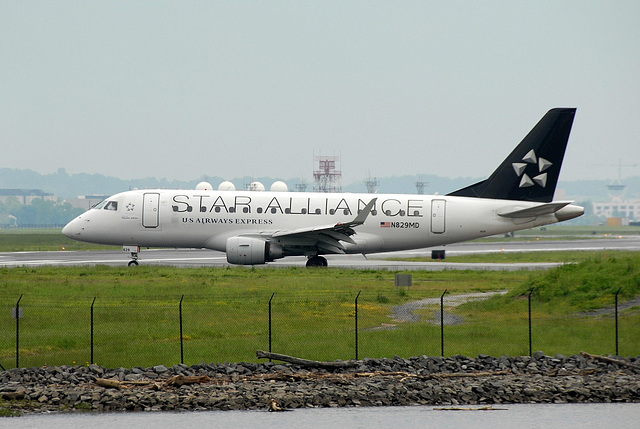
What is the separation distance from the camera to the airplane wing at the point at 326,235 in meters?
45.3

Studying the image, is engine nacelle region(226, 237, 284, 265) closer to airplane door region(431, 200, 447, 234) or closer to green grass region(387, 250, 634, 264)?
airplane door region(431, 200, 447, 234)

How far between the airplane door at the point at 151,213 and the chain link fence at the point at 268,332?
14.1 metres

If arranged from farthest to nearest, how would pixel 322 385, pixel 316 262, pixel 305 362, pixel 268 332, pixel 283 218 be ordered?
pixel 316 262 → pixel 283 218 → pixel 268 332 → pixel 305 362 → pixel 322 385

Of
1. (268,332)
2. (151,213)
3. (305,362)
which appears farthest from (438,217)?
(305,362)

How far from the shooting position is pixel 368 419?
21.5m

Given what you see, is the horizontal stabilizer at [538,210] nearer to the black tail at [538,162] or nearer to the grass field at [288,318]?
the black tail at [538,162]

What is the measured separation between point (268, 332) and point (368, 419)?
700 centimetres

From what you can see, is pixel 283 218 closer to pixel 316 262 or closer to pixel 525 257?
pixel 316 262

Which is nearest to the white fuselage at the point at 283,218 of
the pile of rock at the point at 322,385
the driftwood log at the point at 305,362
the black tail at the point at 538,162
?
the black tail at the point at 538,162

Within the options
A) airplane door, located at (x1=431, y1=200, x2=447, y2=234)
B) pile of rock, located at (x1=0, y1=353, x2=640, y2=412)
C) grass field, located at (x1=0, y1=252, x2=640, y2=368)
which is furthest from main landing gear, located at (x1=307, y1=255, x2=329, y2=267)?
pile of rock, located at (x1=0, y1=353, x2=640, y2=412)

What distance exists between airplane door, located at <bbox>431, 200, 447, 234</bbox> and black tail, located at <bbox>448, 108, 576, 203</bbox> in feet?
11.0

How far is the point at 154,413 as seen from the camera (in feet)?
70.9

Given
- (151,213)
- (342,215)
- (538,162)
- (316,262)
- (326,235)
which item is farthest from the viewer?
(316,262)

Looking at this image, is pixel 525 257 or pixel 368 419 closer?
pixel 368 419
